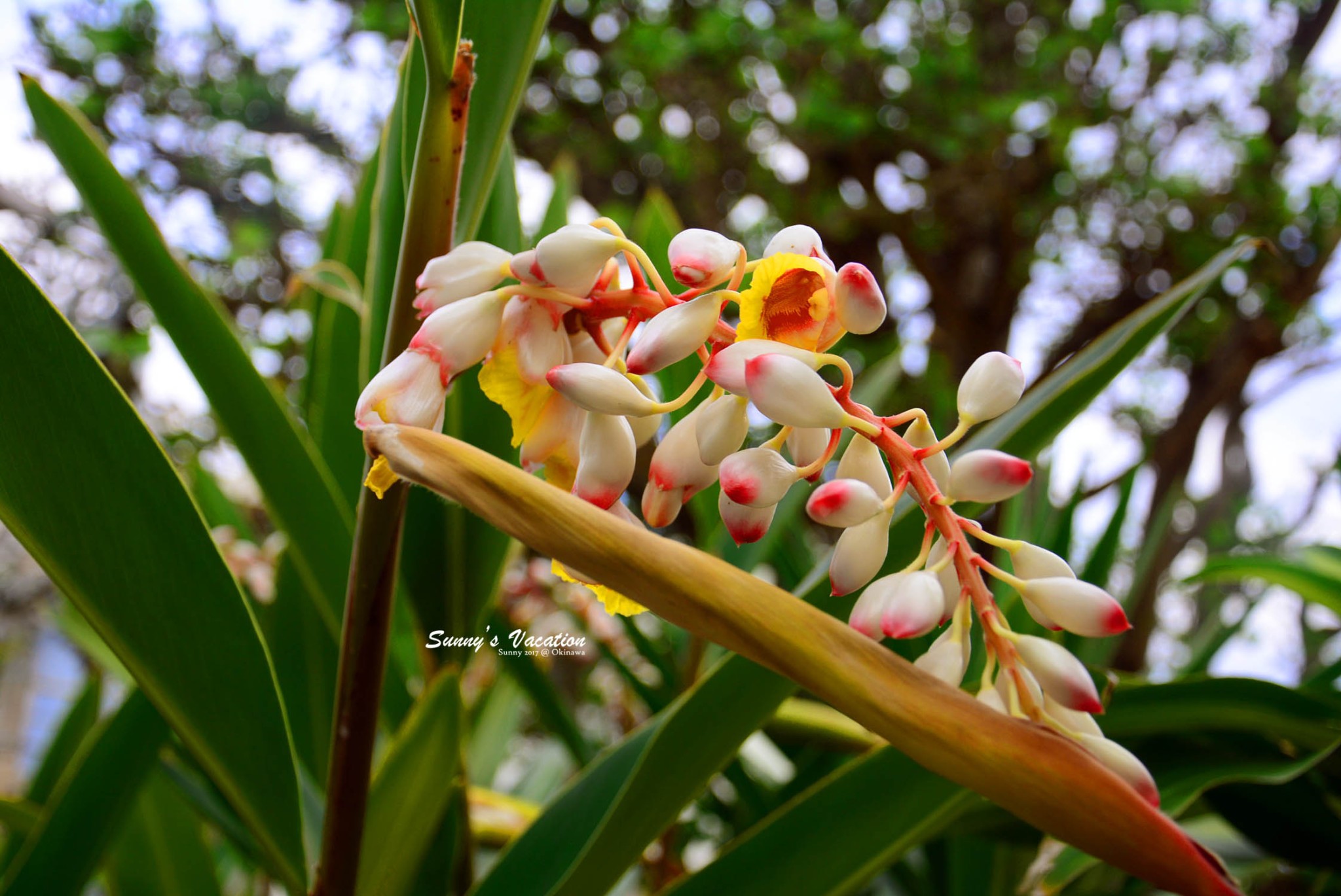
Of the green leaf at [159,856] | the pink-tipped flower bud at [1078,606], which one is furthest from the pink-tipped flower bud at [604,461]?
the green leaf at [159,856]

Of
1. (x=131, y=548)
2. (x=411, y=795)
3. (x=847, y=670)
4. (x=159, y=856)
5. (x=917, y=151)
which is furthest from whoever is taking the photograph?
(x=917, y=151)

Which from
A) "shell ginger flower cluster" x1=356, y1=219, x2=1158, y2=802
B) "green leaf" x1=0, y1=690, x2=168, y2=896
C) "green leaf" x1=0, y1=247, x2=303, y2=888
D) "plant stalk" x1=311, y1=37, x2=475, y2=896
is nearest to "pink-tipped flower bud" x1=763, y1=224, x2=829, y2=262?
"shell ginger flower cluster" x1=356, y1=219, x2=1158, y2=802

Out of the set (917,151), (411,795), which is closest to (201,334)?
(411,795)

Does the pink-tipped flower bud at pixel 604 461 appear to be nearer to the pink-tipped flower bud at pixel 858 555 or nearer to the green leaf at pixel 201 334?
the pink-tipped flower bud at pixel 858 555

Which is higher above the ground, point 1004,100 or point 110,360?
point 1004,100

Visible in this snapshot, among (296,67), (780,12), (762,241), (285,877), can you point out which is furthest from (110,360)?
(285,877)

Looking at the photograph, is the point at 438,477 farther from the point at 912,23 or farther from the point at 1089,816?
the point at 912,23

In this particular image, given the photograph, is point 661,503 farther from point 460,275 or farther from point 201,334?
point 201,334

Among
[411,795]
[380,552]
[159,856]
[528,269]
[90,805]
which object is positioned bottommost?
[159,856]
